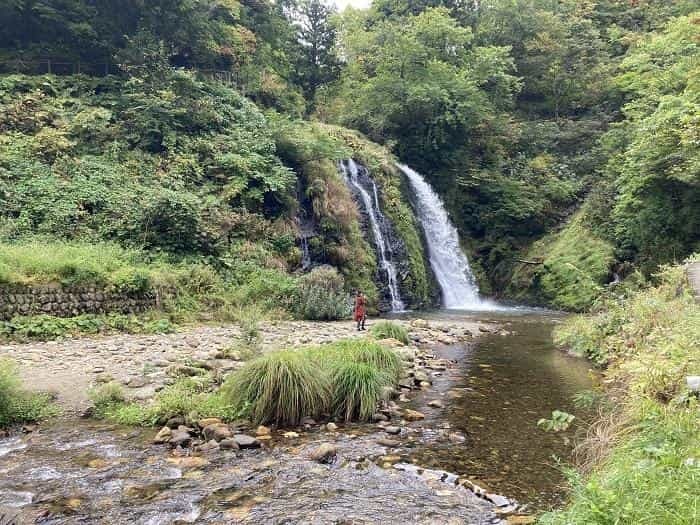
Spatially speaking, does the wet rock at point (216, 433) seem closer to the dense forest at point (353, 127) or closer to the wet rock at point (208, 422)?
the wet rock at point (208, 422)

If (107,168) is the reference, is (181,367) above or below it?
below

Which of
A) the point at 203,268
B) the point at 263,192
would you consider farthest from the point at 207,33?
the point at 203,268

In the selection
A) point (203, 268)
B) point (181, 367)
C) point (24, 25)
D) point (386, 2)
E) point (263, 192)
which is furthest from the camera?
point (386, 2)

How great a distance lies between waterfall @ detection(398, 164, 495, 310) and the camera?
20.7m

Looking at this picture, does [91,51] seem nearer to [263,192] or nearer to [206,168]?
[206,168]

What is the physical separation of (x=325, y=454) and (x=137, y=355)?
5.03 m

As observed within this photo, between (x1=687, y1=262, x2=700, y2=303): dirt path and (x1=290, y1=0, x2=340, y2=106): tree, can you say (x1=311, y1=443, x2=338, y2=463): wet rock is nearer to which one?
(x1=687, y1=262, x2=700, y2=303): dirt path

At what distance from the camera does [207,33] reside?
22.1m

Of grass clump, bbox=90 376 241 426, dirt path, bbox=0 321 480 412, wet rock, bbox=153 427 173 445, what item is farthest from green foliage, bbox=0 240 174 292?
wet rock, bbox=153 427 173 445

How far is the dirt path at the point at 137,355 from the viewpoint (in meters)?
6.61

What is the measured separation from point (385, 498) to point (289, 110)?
24518mm

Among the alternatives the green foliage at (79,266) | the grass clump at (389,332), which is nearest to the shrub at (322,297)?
the grass clump at (389,332)

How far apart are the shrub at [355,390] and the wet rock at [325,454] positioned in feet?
3.17

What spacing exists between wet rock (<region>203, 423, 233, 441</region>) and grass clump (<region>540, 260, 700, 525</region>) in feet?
10.7
